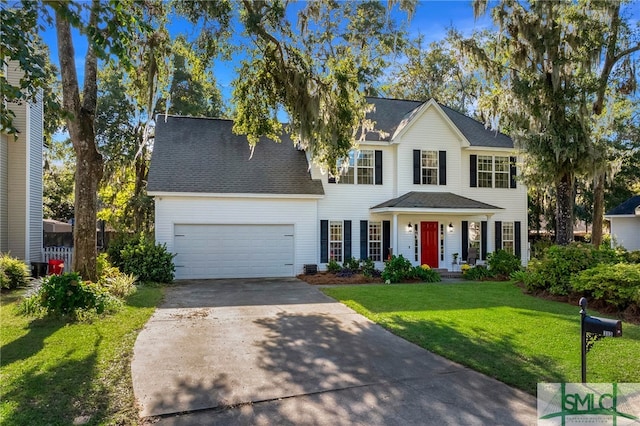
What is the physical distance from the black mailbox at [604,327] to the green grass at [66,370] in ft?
14.5

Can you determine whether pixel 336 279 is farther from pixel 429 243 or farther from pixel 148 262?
pixel 148 262

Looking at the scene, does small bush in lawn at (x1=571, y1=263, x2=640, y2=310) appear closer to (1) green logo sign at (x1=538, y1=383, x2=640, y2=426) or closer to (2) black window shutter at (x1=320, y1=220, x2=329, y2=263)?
(1) green logo sign at (x1=538, y1=383, x2=640, y2=426)

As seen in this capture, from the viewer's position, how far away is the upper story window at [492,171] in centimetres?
1764

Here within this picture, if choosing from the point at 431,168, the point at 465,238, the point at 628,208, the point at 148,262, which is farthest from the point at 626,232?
the point at 148,262

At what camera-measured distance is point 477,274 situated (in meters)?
14.7

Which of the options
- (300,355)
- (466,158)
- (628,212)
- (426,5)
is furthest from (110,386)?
(628,212)

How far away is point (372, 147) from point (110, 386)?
44.5ft

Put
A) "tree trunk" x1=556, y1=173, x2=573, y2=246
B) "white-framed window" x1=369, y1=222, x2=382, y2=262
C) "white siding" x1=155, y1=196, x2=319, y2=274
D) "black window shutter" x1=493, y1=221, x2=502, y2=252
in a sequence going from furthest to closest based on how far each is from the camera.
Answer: "black window shutter" x1=493, y1=221, x2=502, y2=252 → "white-framed window" x1=369, y1=222, x2=382, y2=262 → "white siding" x1=155, y1=196, x2=319, y2=274 → "tree trunk" x1=556, y1=173, x2=573, y2=246

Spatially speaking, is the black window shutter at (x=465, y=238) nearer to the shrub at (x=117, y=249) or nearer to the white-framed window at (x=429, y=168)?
the white-framed window at (x=429, y=168)

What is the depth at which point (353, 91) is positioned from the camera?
11.5 meters

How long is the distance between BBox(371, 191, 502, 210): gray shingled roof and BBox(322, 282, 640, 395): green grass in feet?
15.3

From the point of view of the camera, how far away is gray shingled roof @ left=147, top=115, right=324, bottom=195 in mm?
14641

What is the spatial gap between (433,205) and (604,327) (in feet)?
38.1

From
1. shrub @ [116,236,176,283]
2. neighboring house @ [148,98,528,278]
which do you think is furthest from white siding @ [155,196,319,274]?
shrub @ [116,236,176,283]
